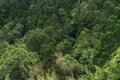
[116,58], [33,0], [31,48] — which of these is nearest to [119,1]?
[31,48]

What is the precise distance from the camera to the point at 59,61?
2862 centimetres

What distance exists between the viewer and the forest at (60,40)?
93.6ft

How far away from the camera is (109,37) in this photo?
29.5m

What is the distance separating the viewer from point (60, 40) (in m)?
42.1

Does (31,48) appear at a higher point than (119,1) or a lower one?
lower

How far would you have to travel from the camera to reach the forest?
1123 inches

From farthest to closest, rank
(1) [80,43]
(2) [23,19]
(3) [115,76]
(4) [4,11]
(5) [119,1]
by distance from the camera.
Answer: (4) [4,11]
(2) [23,19]
(5) [119,1]
(1) [80,43]
(3) [115,76]

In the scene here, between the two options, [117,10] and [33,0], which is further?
[33,0]

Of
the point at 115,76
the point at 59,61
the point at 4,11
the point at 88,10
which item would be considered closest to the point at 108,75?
the point at 115,76

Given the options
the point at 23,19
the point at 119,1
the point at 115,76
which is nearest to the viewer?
the point at 115,76

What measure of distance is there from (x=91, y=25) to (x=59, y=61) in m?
14.0

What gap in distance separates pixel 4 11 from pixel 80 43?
69.7 feet

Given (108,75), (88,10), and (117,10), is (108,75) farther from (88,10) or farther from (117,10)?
(88,10)

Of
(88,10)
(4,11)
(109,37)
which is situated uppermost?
(109,37)
